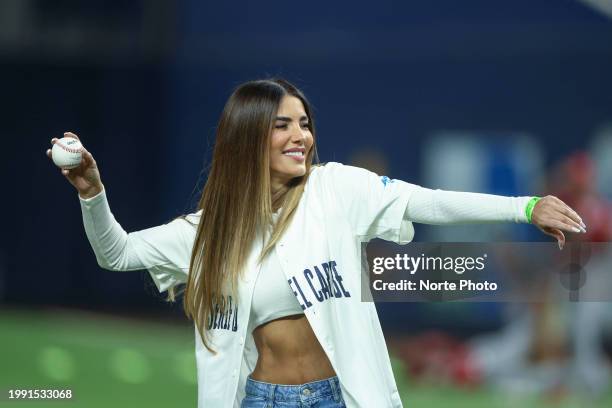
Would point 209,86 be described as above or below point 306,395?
above

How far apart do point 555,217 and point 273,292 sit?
3.80ft

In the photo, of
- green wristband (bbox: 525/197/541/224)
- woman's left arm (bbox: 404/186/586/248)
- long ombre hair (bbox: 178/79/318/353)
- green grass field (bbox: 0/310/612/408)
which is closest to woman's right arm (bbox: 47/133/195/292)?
long ombre hair (bbox: 178/79/318/353)

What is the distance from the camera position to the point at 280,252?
188 inches

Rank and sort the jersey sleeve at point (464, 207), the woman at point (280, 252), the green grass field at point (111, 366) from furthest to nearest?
1. the green grass field at point (111, 366)
2. the woman at point (280, 252)
3. the jersey sleeve at point (464, 207)

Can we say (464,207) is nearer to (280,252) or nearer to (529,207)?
(529,207)

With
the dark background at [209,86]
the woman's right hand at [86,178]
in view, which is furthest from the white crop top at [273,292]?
the dark background at [209,86]

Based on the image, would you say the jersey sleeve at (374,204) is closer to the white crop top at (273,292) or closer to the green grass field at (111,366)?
the white crop top at (273,292)

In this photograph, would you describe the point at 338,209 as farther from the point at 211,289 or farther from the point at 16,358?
the point at 16,358

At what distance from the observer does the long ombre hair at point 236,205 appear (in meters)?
4.87

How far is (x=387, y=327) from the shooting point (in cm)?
1633

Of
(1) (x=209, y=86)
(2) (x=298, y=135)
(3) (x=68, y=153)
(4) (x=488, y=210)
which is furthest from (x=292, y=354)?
(1) (x=209, y=86)

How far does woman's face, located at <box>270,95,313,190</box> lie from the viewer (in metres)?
4.90

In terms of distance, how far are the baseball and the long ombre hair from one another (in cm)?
57

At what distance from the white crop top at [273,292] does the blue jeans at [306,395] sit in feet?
0.97
